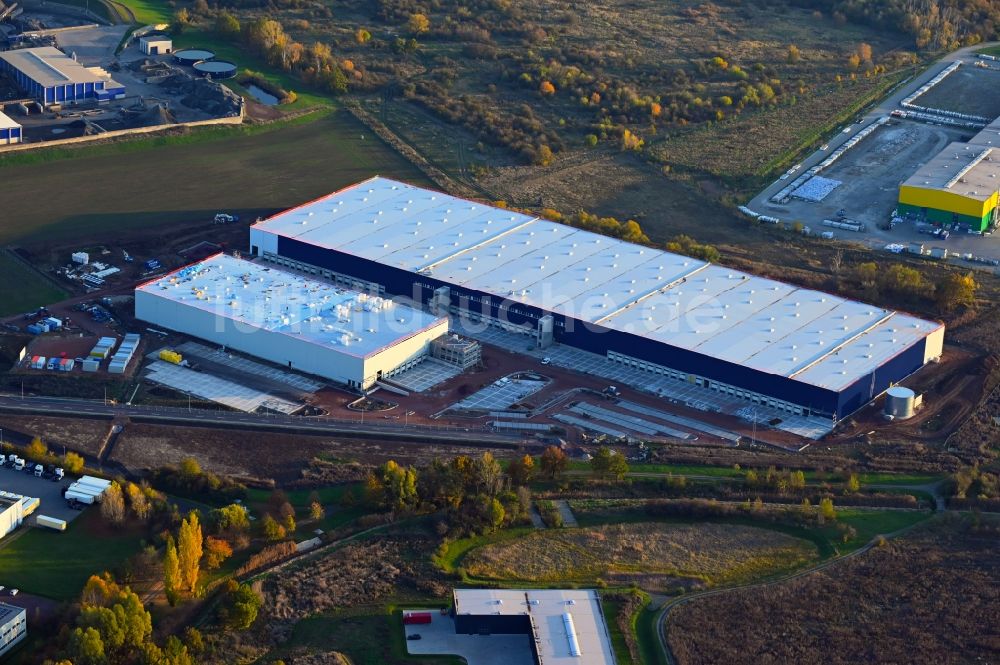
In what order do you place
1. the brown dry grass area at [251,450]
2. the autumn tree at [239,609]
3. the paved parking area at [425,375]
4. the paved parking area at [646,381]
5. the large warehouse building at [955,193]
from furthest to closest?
1. the large warehouse building at [955,193]
2. the paved parking area at [425,375]
3. the paved parking area at [646,381]
4. the brown dry grass area at [251,450]
5. the autumn tree at [239,609]

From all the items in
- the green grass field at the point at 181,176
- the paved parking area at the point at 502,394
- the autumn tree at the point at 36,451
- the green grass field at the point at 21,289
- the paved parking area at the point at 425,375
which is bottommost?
the paved parking area at the point at 502,394

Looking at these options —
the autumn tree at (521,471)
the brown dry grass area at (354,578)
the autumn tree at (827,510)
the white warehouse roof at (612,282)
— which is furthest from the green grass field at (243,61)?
the autumn tree at (827,510)

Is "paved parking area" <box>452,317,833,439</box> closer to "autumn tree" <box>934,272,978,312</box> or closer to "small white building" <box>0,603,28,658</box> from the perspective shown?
"autumn tree" <box>934,272,978,312</box>

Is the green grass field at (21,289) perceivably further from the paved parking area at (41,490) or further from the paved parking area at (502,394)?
the paved parking area at (502,394)

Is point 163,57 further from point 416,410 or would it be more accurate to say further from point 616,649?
point 616,649

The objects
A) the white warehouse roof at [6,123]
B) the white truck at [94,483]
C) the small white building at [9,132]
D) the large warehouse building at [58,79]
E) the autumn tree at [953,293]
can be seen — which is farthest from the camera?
the large warehouse building at [58,79]

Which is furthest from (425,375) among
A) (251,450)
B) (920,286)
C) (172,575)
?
(920,286)

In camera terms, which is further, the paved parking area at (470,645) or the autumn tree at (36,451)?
the autumn tree at (36,451)
